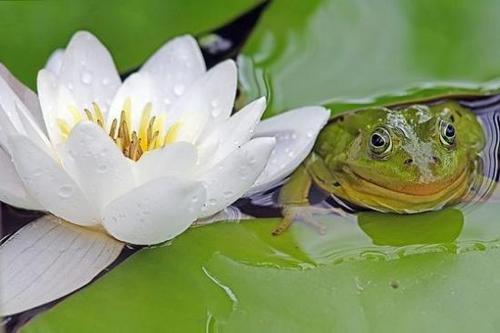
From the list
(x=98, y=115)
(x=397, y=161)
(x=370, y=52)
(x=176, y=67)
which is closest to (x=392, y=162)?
(x=397, y=161)

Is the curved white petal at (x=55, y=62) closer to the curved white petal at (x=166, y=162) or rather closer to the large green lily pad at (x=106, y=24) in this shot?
the large green lily pad at (x=106, y=24)

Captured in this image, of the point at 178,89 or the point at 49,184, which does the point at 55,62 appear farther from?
the point at 49,184

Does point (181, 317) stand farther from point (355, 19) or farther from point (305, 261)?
point (355, 19)

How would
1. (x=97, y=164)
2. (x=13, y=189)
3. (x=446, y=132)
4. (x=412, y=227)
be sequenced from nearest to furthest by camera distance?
(x=97, y=164), (x=13, y=189), (x=412, y=227), (x=446, y=132)

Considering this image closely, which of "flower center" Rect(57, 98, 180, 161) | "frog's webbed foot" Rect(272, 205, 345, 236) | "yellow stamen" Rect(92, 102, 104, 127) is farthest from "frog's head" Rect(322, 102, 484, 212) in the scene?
"yellow stamen" Rect(92, 102, 104, 127)

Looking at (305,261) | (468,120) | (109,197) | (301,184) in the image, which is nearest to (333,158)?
(301,184)

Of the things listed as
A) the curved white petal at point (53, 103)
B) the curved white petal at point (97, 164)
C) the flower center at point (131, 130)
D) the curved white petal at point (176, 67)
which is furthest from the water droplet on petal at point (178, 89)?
the curved white petal at point (97, 164)

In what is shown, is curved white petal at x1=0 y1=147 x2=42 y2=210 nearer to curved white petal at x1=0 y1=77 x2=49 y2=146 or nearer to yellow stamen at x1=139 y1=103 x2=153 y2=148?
curved white petal at x1=0 y1=77 x2=49 y2=146
